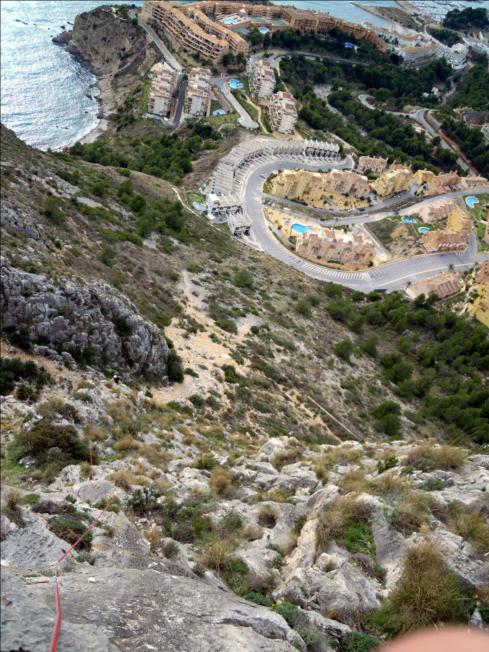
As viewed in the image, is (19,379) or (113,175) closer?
(19,379)

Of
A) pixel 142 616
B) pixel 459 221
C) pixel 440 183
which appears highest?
pixel 142 616

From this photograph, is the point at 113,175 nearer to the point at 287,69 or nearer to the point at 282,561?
the point at 282,561

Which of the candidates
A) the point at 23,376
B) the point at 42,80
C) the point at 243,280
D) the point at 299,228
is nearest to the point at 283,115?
the point at 299,228

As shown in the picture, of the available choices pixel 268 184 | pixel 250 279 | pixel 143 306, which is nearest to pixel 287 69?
pixel 268 184

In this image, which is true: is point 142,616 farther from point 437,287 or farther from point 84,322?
point 437,287

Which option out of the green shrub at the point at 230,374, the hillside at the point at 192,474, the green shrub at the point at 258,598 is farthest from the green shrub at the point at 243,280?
the green shrub at the point at 258,598

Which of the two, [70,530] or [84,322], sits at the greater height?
[70,530]

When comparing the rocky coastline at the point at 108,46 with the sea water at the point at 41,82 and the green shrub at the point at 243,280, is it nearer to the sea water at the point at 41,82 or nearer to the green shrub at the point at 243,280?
the sea water at the point at 41,82

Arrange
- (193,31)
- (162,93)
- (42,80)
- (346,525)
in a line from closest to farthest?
1. (346,525)
2. (162,93)
3. (42,80)
4. (193,31)
